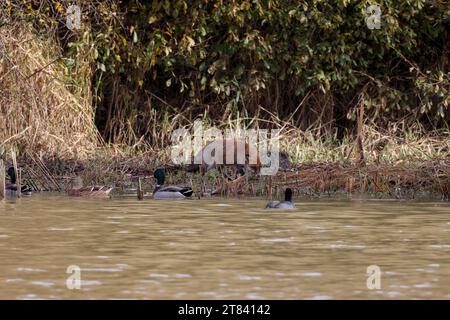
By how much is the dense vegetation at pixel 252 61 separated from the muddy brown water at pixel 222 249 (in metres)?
5.89

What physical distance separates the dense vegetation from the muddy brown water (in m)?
5.89

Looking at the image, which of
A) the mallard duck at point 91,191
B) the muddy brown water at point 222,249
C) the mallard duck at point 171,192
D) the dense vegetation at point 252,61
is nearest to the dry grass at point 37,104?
the dense vegetation at point 252,61

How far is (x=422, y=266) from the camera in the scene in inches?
403

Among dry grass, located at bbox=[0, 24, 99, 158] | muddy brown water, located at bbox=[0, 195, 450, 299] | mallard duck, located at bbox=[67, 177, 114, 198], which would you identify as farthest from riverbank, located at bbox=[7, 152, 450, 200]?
muddy brown water, located at bbox=[0, 195, 450, 299]

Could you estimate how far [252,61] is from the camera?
22.5 m

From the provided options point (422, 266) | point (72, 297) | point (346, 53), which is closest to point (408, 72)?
point (346, 53)

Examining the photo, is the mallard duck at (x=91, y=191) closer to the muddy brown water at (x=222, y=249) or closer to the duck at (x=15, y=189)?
the muddy brown water at (x=222, y=249)

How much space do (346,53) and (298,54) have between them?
0.89 metres

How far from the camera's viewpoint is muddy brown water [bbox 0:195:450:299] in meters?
9.12

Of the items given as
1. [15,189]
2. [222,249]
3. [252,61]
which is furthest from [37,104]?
[222,249]

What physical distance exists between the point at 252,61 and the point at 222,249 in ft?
37.7

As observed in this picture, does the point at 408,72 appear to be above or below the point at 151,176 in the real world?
above

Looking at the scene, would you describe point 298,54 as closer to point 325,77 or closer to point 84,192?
point 325,77
